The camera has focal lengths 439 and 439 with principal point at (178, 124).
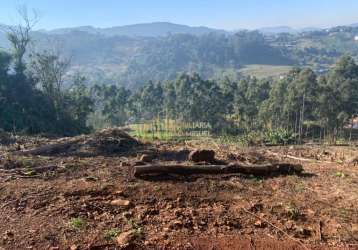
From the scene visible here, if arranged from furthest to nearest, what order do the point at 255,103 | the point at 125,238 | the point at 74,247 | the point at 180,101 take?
the point at 180,101 < the point at 255,103 < the point at 125,238 < the point at 74,247

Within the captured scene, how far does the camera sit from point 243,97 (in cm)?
4900

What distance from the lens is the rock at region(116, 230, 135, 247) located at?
5168 millimetres

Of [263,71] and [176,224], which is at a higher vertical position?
[176,224]

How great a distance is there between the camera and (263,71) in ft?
455

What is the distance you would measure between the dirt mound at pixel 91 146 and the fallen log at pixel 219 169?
3.46m

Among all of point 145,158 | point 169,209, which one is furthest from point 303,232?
point 145,158

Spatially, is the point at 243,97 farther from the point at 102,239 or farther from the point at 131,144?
the point at 102,239

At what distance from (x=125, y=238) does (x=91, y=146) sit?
6.32 meters

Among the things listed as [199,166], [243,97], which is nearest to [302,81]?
[243,97]

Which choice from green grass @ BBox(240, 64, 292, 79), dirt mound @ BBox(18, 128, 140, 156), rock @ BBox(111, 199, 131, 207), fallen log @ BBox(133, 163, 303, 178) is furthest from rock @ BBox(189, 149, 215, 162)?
green grass @ BBox(240, 64, 292, 79)

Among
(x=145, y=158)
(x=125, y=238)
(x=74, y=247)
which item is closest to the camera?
(x=74, y=247)

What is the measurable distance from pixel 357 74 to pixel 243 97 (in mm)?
12069

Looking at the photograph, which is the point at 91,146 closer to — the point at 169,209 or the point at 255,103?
the point at 169,209

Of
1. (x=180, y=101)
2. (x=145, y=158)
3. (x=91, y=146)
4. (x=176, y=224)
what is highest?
(x=176, y=224)
